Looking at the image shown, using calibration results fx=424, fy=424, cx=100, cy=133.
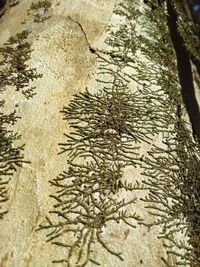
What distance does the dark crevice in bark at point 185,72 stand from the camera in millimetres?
2816

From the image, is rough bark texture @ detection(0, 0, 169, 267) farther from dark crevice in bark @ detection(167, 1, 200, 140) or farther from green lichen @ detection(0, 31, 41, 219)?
dark crevice in bark @ detection(167, 1, 200, 140)

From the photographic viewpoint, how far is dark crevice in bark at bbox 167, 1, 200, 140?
282 cm

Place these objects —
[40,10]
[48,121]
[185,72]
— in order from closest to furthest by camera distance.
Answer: [48,121] < [40,10] < [185,72]

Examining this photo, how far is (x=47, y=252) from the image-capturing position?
1801 mm

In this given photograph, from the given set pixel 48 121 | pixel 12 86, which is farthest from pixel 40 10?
pixel 48 121

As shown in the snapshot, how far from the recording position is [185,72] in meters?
3.26

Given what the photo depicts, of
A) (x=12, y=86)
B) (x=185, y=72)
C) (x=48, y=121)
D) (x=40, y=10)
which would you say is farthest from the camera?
(x=185, y=72)

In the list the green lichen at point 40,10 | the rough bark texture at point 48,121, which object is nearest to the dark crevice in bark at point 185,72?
the rough bark texture at point 48,121

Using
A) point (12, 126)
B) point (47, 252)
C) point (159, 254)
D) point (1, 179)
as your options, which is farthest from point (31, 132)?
point (159, 254)

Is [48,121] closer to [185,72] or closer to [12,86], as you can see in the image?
[12,86]

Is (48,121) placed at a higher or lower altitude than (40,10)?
lower

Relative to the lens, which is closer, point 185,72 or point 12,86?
point 12,86

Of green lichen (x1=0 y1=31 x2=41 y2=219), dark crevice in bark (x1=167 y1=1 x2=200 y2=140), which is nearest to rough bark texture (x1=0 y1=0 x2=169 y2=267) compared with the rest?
green lichen (x1=0 y1=31 x2=41 y2=219)

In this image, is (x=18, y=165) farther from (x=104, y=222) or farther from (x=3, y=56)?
(x=3, y=56)
